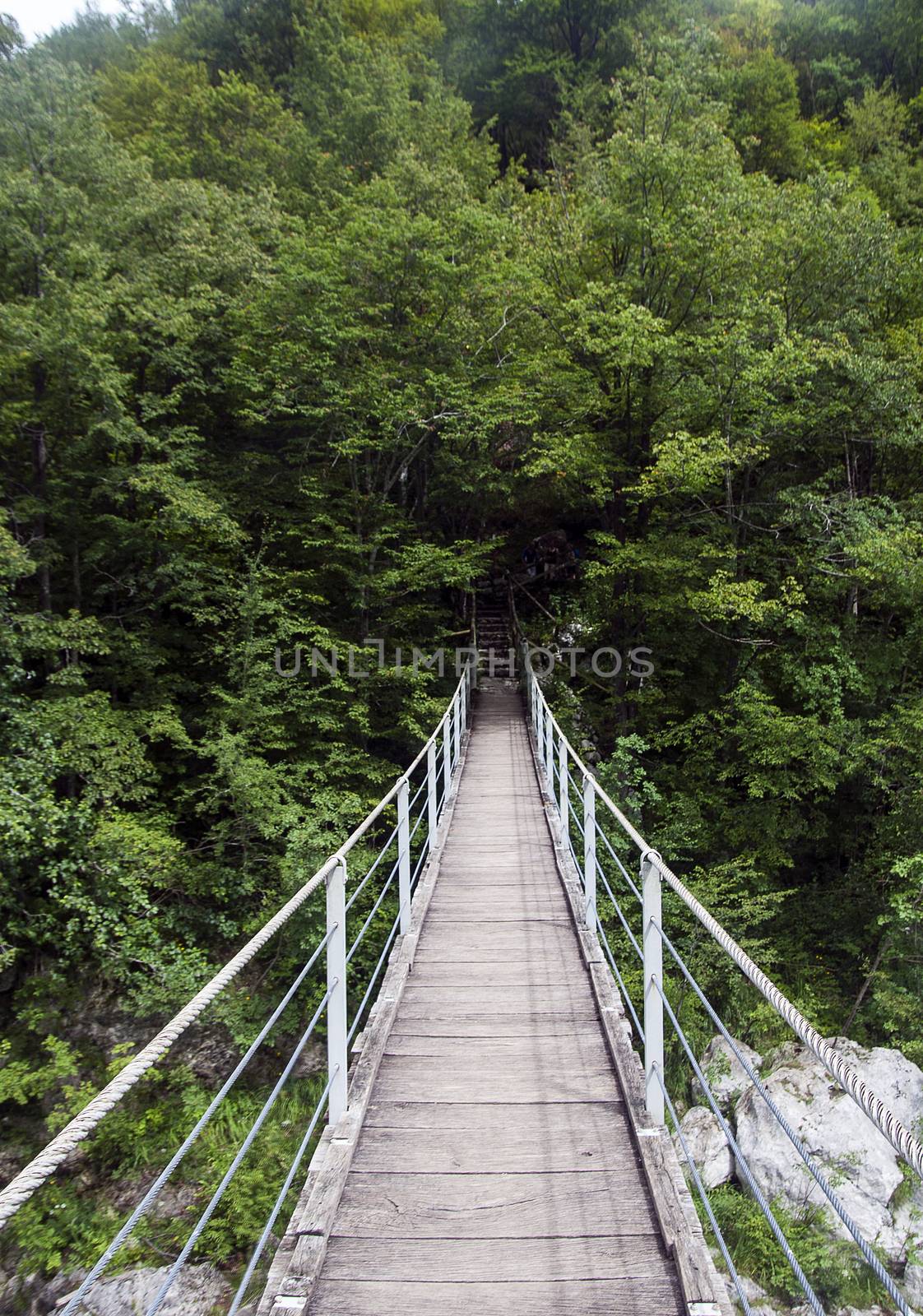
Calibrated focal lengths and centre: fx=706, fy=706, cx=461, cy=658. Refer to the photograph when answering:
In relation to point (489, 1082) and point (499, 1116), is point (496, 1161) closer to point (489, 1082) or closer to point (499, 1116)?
point (499, 1116)

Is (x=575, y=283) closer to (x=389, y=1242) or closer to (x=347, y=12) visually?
(x=389, y=1242)

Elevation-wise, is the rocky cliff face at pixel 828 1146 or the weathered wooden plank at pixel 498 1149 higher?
the weathered wooden plank at pixel 498 1149

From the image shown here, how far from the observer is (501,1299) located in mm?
1999

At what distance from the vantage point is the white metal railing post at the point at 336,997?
2.62 m

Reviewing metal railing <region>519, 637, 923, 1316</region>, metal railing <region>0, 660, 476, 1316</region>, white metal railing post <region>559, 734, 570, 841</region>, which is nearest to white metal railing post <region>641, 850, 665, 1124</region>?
metal railing <region>519, 637, 923, 1316</region>

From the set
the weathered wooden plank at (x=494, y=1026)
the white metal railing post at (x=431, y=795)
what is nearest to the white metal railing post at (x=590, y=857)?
the weathered wooden plank at (x=494, y=1026)

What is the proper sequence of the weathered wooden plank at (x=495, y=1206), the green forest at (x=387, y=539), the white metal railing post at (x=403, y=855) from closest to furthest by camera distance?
the weathered wooden plank at (x=495, y=1206)
the white metal railing post at (x=403, y=855)
the green forest at (x=387, y=539)

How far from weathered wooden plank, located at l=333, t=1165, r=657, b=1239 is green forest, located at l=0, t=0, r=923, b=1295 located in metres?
5.78

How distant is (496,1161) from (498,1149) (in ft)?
0.22

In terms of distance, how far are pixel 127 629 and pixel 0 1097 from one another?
603 cm

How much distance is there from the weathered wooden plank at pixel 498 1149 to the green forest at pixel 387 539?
560 cm

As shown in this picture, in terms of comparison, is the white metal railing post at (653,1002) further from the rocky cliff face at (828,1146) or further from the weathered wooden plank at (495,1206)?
the rocky cliff face at (828,1146)

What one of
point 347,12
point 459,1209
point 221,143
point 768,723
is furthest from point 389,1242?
point 347,12

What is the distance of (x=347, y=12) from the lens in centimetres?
2647
